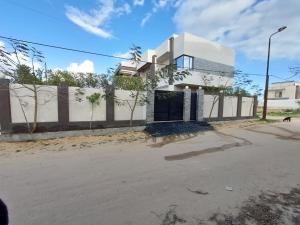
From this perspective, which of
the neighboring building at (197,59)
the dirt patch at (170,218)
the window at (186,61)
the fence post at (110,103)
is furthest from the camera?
the window at (186,61)

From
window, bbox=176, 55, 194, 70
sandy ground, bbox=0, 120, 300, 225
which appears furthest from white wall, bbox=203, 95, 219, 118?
sandy ground, bbox=0, 120, 300, 225

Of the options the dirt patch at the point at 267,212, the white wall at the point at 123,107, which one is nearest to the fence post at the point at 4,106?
the white wall at the point at 123,107

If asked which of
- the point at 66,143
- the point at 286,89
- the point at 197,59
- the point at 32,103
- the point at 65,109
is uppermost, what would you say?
the point at 197,59

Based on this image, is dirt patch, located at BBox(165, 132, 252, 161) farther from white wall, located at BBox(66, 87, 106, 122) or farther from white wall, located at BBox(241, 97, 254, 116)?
white wall, located at BBox(241, 97, 254, 116)

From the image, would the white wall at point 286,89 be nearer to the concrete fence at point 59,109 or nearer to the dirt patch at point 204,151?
the dirt patch at point 204,151

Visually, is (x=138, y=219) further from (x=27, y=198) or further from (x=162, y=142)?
(x=162, y=142)

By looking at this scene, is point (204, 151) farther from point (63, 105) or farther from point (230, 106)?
point (230, 106)

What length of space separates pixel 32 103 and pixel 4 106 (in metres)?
1.02

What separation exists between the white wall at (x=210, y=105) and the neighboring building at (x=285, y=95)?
3435cm

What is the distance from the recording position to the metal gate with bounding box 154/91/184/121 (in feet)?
45.2

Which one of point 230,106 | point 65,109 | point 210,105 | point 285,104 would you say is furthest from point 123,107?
point 285,104

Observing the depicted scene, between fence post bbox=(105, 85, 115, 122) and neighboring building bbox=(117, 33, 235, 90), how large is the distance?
388 inches

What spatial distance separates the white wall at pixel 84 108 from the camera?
10246 mm

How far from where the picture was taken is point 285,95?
59531mm
